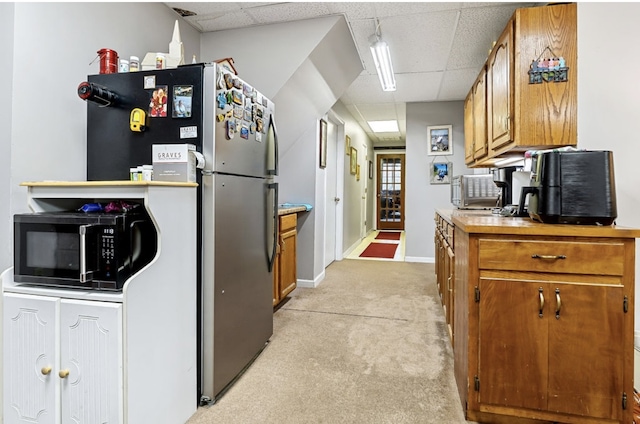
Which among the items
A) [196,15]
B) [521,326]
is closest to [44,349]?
[521,326]

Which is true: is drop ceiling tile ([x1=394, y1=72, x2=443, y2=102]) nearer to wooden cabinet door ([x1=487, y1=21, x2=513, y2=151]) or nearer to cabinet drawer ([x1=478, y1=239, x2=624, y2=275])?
wooden cabinet door ([x1=487, y1=21, x2=513, y2=151])

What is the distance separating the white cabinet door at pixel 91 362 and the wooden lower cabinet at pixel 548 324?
4.87ft

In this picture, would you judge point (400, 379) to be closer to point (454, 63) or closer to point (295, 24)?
point (295, 24)

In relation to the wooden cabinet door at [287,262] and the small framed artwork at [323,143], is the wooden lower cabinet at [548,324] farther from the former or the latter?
the small framed artwork at [323,143]

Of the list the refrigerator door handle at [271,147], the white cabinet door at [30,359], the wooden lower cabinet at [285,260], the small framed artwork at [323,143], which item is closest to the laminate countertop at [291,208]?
the wooden lower cabinet at [285,260]

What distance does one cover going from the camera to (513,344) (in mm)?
1507

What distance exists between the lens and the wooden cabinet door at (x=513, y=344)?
1479mm

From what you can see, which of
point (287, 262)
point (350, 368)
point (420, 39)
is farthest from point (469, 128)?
point (350, 368)

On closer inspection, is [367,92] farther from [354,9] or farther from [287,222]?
[287,222]

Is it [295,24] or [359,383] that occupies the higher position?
[295,24]

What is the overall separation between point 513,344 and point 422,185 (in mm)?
4008

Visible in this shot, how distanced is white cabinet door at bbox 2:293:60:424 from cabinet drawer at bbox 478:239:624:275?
183 cm

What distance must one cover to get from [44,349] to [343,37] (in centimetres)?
294

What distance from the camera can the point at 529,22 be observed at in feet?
6.87
